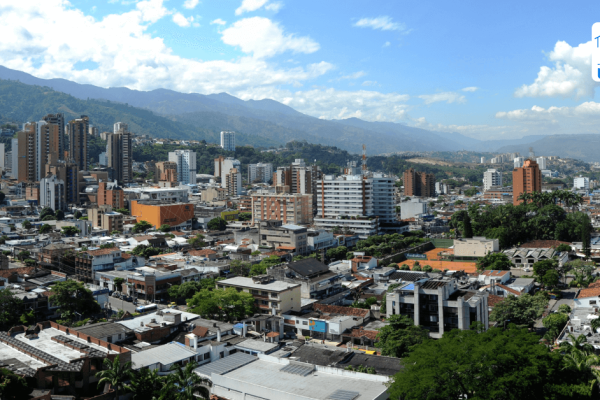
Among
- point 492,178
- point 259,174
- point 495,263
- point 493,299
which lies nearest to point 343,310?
point 493,299

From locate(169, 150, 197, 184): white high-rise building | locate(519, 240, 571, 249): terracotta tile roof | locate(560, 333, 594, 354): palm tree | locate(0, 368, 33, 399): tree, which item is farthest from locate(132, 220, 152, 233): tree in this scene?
locate(169, 150, 197, 184): white high-rise building

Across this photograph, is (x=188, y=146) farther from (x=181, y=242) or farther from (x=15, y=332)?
(x=15, y=332)

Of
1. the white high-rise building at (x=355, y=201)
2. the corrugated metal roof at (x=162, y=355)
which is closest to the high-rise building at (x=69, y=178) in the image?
the white high-rise building at (x=355, y=201)

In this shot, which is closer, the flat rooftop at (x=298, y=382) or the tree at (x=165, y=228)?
the flat rooftop at (x=298, y=382)

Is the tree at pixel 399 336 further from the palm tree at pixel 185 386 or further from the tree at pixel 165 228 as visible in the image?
the tree at pixel 165 228

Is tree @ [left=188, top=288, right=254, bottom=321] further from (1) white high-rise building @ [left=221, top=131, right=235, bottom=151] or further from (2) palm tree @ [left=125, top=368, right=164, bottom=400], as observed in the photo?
(1) white high-rise building @ [left=221, top=131, right=235, bottom=151]

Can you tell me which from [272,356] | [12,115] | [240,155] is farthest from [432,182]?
[12,115]
